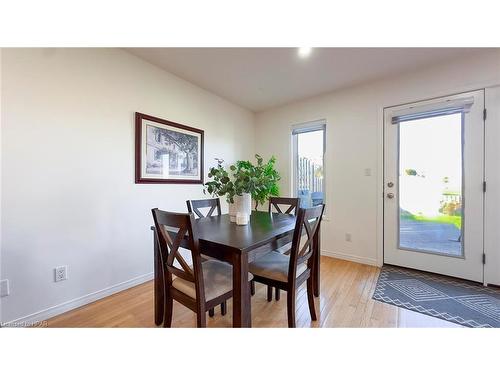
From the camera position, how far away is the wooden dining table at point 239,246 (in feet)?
3.47

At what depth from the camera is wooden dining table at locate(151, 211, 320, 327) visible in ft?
3.47

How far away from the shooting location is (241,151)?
11.5ft

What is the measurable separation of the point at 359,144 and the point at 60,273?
3.44 meters

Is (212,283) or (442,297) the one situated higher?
(212,283)

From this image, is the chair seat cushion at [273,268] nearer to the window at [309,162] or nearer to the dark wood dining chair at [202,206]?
the dark wood dining chair at [202,206]

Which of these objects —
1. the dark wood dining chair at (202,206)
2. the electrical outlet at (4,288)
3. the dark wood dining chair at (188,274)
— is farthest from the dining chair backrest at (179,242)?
the electrical outlet at (4,288)

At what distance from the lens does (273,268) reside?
1.46 meters

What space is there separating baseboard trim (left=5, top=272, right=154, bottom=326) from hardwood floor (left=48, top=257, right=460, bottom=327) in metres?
0.05

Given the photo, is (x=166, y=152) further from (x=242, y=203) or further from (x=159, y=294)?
(x=159, y=294)

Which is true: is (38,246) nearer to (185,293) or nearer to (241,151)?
(185,293)

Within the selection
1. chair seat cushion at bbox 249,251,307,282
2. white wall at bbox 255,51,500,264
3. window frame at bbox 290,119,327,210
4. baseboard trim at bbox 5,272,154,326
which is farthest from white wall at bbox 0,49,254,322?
white wall at bbox 255,51,500,264

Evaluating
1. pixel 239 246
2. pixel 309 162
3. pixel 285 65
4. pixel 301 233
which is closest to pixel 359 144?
pixel 309 162

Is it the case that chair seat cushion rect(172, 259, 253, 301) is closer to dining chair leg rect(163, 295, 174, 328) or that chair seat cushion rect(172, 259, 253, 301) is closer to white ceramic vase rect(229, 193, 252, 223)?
dining chair leg rect(163, 295, 174, 328)
